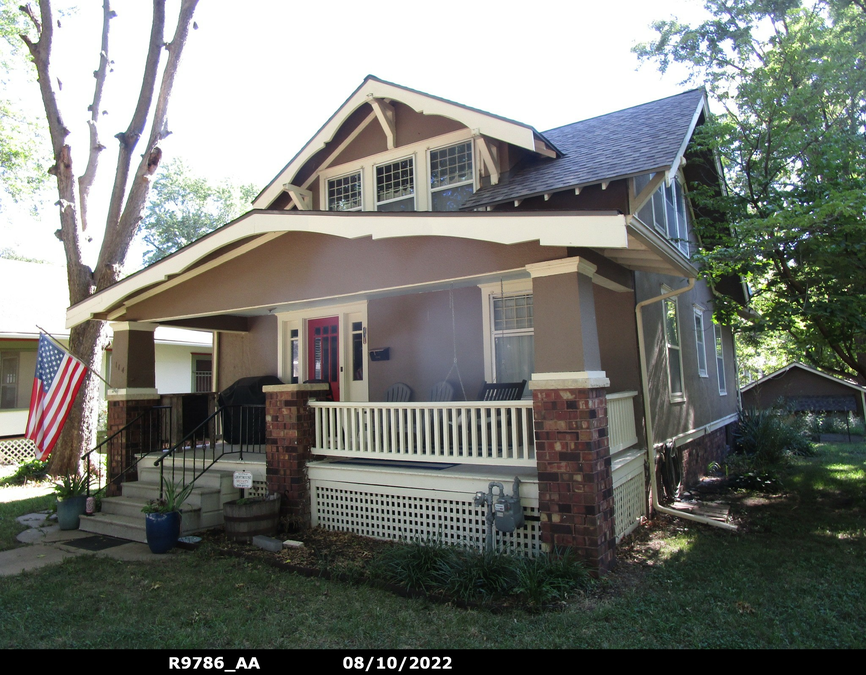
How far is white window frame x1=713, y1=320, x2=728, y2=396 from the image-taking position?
513 inches

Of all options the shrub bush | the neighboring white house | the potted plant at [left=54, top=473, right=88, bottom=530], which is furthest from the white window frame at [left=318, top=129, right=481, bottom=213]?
the neighboring white house

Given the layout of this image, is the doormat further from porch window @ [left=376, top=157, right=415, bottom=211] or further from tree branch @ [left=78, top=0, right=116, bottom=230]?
tree branch @ [left=78, top=0, right=116, bottom=230]

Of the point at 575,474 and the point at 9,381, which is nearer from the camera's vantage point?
the point at 575,474

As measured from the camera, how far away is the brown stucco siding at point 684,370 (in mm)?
8117

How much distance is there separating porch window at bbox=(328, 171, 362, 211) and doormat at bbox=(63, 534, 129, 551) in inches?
228

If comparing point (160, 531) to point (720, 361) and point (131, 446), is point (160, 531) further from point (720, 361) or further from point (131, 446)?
point (720, 361)

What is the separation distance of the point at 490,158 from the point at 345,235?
292 cm

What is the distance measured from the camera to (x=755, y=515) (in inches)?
292

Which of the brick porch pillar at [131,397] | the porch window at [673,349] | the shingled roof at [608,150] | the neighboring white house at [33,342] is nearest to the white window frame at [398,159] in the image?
the shingled roof at [608,150]

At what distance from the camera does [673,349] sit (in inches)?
372

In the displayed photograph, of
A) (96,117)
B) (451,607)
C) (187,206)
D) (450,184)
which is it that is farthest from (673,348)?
(187,206)

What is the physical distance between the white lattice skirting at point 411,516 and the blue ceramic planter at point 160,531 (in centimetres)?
161

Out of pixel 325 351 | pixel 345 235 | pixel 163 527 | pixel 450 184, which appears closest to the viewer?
pixel 345 235

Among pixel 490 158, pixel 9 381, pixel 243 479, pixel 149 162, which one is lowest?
pixel 243 479
